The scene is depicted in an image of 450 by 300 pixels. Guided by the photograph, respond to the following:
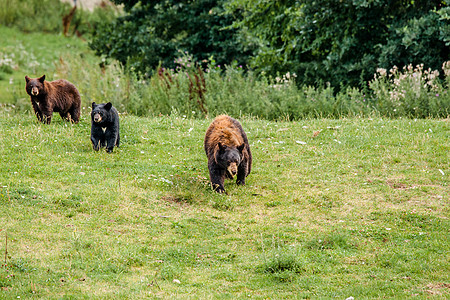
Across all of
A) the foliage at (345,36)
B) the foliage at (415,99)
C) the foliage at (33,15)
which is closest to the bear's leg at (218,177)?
the foliage at (415,99)

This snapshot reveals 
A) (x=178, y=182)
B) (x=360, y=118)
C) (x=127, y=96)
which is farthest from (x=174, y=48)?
(x=178, y=182)

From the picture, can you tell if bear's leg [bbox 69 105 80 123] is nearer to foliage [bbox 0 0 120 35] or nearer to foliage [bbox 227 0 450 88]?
foliage [bbox 227 0 450 88]

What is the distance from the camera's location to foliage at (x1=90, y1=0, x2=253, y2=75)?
22562mm

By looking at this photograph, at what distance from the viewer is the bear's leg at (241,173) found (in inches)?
394

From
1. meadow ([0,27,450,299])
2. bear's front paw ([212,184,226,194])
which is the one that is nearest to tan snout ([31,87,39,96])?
meadow ([0,27,450,299])

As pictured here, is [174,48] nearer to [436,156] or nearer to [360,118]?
[360,118]

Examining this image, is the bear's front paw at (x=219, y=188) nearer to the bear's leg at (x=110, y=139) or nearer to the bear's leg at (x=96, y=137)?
the bear's leg at (x=110, y=139)

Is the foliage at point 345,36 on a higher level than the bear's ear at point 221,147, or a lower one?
higher

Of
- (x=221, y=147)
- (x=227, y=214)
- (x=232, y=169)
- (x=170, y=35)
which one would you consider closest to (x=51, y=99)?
(x=221, y=147)

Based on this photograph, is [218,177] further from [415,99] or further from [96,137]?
[415,99]

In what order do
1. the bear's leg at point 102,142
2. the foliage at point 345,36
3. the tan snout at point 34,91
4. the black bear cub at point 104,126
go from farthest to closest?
the foliage at point 345,36, the tan snout at point 34,91, the bear's leg at point 102,142, the black bear cub at point 104,126

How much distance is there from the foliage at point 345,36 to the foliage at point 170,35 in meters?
1.90

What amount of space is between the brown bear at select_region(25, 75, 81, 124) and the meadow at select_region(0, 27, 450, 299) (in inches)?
15.3

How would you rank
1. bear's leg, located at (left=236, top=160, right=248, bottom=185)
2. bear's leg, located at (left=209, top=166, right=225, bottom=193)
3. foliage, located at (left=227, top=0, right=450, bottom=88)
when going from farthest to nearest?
foliage, located at (left=227, top=0, right=450, bottom=88)
bear's leg, located at (left=236, top=160, right=248, bottom=185)
bear's leg, located at (left=209, top=166, right=225, bottom=193)
